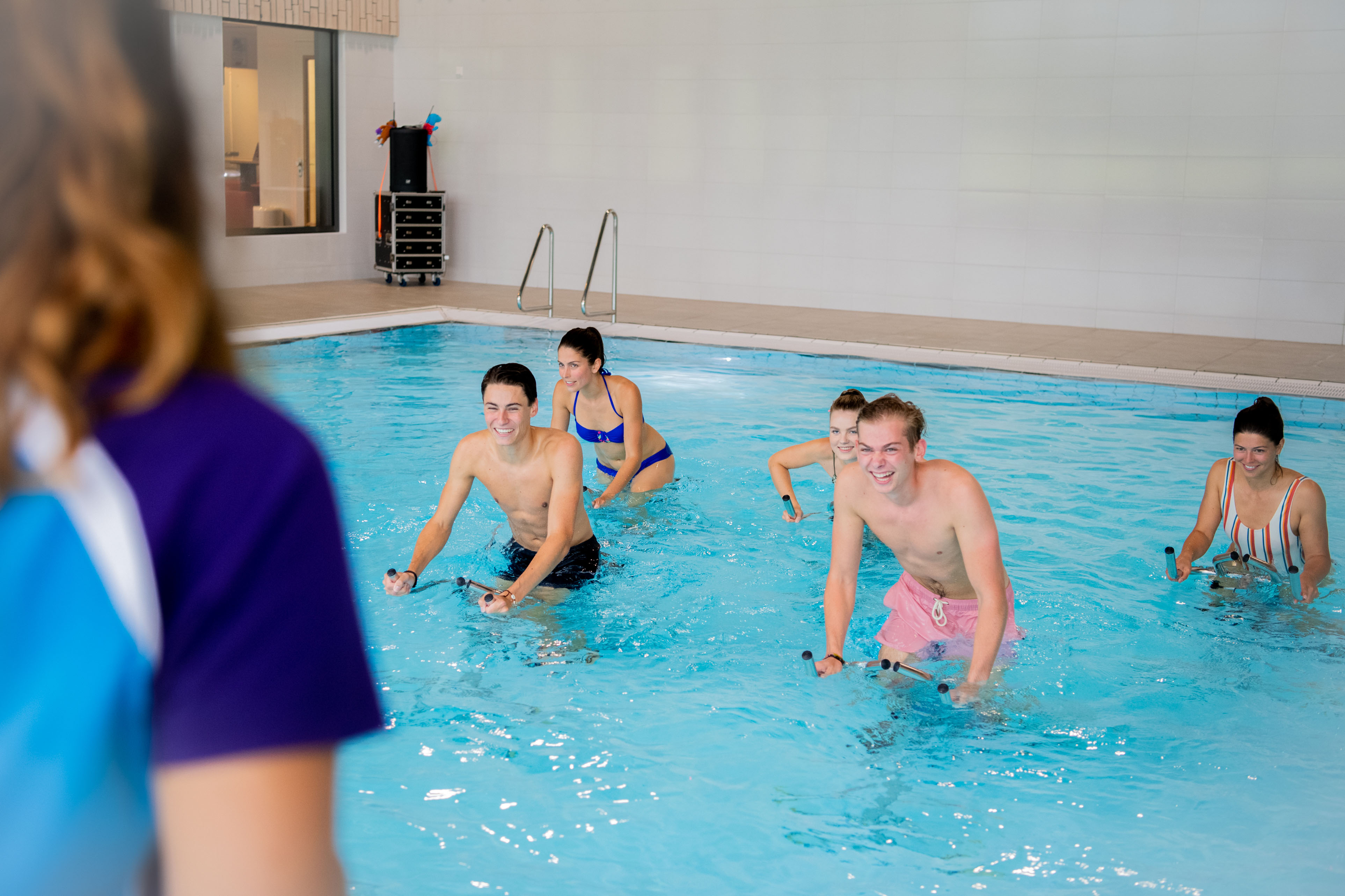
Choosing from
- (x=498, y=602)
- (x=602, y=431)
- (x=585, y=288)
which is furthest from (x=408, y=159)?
(x=498, y=602)

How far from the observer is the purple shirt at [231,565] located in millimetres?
577

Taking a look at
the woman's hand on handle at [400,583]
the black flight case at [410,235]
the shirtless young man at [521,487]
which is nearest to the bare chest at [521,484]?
the shirtless young man at [521,487]

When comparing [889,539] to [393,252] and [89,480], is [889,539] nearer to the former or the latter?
[89,480]

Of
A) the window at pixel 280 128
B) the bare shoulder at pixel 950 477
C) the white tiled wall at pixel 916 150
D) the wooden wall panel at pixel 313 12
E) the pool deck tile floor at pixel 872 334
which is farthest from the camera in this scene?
the window at pixel 280 128

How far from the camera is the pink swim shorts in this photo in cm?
409

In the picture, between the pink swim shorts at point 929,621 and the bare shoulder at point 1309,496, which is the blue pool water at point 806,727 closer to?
the pink swim shorts at point 929,621

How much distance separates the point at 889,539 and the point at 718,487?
10.1 ft

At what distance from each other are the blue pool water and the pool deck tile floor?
280 cm

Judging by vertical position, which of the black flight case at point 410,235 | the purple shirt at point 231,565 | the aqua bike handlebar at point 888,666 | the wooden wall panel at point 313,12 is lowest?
the aqua bike handlebar at point 888,666

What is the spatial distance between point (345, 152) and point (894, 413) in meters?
12.5

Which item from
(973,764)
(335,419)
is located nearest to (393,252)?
(335,419)

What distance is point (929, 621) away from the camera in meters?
4.13

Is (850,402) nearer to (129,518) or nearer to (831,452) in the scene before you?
(831,452)

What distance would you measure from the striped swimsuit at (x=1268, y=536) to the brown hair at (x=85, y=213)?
199 inches
